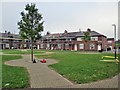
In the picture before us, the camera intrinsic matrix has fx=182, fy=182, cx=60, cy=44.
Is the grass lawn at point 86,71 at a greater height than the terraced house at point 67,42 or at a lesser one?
lesser

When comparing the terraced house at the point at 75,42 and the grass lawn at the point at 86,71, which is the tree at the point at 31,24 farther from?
the terraced house at the point at 75,42

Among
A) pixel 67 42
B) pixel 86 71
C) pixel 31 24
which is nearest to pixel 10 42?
pixel 67 42

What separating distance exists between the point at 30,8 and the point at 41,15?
164cm

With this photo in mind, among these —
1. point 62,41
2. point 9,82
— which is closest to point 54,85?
point 9,82

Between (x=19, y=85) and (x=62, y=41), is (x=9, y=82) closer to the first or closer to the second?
(x=19, y=85)

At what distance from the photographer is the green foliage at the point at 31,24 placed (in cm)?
2296

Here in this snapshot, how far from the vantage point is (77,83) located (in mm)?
10164

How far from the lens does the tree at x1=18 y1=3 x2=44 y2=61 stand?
23.0 metres

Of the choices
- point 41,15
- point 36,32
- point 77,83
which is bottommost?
point 77,83

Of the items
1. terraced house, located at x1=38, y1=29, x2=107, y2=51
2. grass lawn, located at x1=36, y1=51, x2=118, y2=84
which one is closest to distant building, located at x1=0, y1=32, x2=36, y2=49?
terraced house, located at x1=38, y1=29, x2=107, y2=51

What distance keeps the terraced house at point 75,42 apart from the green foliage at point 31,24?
45.3 meters

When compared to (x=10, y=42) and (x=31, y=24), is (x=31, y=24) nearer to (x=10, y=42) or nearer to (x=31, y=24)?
(x=31, y=24)

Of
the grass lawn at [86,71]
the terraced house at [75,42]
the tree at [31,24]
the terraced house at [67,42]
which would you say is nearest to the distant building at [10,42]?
the terraced house at [67,42]

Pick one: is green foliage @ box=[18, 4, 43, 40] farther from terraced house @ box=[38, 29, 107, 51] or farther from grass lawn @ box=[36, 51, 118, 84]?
terraced house @ box=[38, 29, 107, 51]
